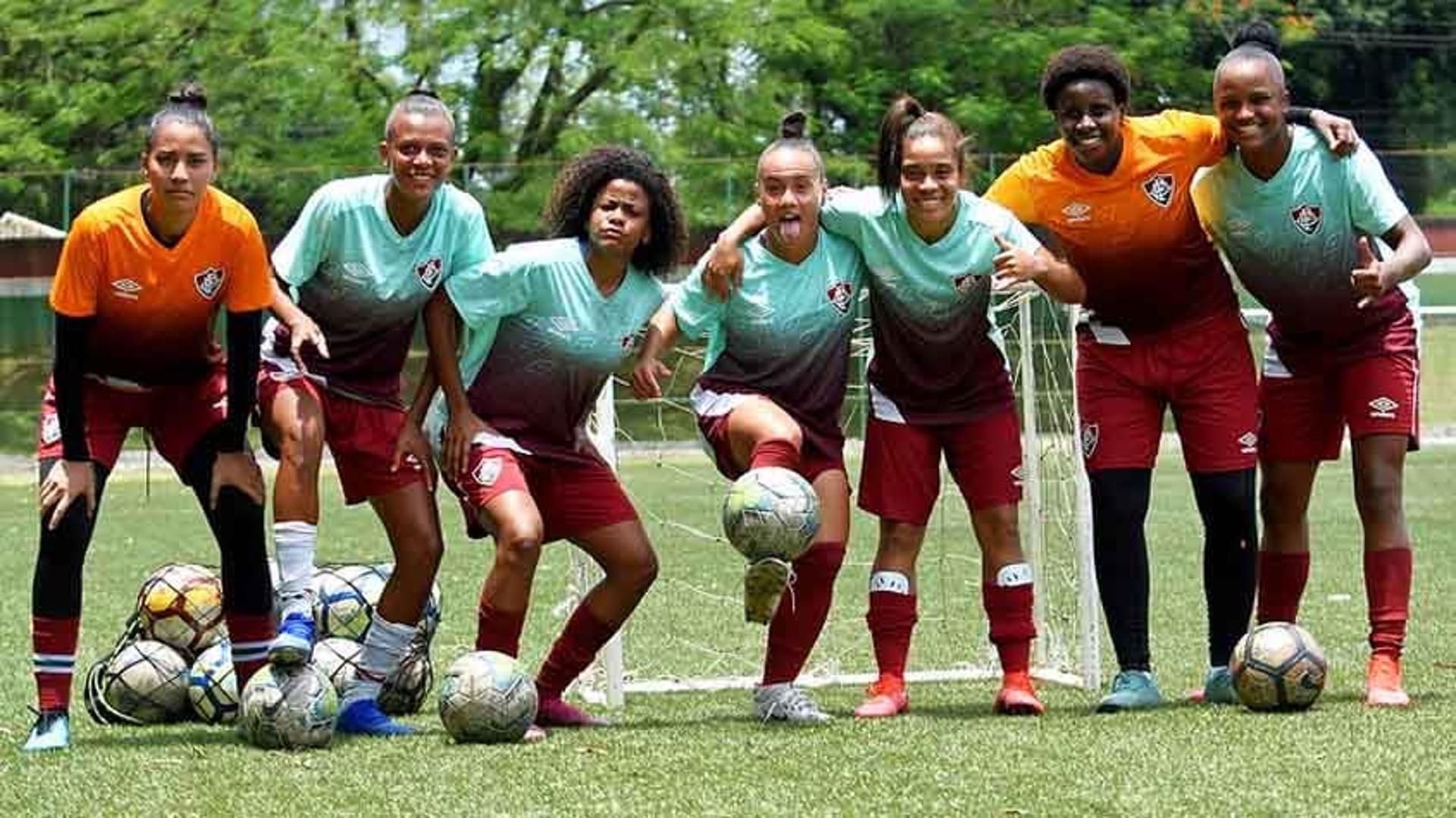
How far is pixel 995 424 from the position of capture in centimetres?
773

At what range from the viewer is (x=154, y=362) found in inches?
Result: 281

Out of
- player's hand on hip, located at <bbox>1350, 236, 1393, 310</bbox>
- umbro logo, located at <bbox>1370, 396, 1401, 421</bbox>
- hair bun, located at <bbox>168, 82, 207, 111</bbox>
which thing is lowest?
umbro logo, located at <bbox>1370, 396, 1401, 421</bbox>

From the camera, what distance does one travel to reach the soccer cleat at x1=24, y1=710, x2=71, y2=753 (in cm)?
699

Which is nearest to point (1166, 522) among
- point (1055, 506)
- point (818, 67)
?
point (1055, 506)

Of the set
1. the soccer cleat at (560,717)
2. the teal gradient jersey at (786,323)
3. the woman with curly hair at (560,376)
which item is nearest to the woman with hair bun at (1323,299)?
the teal gradient jersey at (786,323)

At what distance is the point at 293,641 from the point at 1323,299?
3.50m

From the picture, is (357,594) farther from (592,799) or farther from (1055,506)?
(1055,506)

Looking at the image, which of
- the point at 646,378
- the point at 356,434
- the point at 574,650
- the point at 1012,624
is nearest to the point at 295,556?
the point at 356,434

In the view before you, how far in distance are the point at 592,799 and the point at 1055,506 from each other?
4391mm

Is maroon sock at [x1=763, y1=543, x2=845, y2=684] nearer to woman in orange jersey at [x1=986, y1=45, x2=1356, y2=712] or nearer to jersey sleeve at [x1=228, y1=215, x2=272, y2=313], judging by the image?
woman in orange jersey at [x1=986, y1=45, x2=1356, y2=712]

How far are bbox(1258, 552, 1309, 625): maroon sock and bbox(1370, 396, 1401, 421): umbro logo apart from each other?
2.13 ft

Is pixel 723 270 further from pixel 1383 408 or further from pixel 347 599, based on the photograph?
pixel 1383 408

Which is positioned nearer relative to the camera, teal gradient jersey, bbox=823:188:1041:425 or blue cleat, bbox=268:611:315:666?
blue cleat, bbox=268:611:315:666

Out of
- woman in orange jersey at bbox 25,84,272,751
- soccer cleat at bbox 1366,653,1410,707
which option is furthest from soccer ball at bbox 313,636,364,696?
soccer cleat at bbox 1366,653,1410,707
